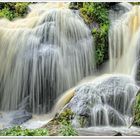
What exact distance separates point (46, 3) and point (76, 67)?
570 mm

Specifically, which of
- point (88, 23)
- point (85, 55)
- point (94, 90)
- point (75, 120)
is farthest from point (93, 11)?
point (75, 120)

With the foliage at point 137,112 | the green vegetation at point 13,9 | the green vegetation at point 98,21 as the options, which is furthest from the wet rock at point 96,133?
the green vegetation at point 13,9

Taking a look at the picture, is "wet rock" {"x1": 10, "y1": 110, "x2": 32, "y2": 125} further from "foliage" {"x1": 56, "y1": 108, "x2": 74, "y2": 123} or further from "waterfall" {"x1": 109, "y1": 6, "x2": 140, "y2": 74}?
"waterfall" {"x1": 109, "y1": 6, "x2": 140, "y2": 74}

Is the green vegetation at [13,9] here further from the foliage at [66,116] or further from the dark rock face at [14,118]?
the foliage at [66,116]

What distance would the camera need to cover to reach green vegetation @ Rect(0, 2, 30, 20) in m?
3.87

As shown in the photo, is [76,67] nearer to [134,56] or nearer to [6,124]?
[134,56]

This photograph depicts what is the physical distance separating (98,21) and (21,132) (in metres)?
1.08

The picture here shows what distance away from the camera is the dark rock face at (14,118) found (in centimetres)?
366

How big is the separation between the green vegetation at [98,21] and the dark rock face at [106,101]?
0.73 feet

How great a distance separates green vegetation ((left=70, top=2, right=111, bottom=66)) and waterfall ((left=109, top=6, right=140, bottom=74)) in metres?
0.05

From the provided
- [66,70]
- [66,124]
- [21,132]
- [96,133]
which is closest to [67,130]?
[66,124]

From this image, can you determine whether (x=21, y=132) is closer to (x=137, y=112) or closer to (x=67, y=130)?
(x=67, y=130)

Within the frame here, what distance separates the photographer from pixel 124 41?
3840 millimetres

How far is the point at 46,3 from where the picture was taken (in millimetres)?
3891
